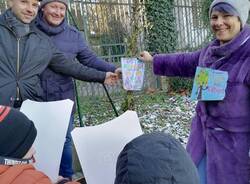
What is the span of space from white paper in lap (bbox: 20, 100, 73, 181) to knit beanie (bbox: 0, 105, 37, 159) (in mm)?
360

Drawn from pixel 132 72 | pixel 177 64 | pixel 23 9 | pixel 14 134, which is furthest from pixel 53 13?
pixel 14 134

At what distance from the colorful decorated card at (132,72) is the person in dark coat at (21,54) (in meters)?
0.51

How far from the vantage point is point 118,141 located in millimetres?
2100

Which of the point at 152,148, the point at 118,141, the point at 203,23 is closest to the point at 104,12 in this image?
the point at 203,23

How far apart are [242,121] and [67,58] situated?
1309 millimetres

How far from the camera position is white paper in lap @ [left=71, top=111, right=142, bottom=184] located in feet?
6.59

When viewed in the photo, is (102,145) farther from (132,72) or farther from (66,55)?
(66,55)

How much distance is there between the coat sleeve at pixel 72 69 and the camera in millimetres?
3092

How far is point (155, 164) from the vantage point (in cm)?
136

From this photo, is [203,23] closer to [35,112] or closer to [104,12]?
[104,12]

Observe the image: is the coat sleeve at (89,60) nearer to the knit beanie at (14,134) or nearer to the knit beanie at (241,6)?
the knit beanie at (241,6)

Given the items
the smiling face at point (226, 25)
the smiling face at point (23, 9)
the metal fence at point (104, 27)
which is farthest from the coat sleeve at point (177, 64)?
the metal fence at point (104, 27)

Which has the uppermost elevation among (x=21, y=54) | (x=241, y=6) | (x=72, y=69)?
(x=241, y=6)

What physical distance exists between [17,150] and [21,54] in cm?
116
